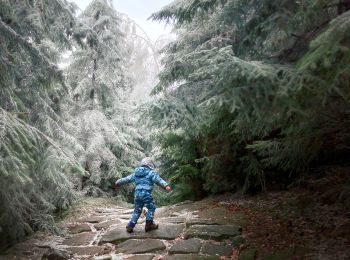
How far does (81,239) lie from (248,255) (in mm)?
4027

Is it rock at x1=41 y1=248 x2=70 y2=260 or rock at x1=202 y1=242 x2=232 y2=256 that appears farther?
rock at x1=41 y1=248 x2=70 y2=260

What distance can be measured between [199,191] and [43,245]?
15.1ft

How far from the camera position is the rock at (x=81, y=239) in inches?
293

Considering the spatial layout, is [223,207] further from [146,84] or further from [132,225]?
[146,84]

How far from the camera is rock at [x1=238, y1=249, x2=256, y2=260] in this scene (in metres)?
5.31

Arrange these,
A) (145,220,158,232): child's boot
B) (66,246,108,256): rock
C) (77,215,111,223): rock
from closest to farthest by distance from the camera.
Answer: (66,246,108,256): rock
(145,220,158,232): child's boot
(77,215,111,223): rock

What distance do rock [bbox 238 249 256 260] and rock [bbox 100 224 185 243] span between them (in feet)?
5.63

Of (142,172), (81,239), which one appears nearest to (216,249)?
(142,172)

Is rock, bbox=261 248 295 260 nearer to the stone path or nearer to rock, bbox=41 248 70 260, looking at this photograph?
the stone path

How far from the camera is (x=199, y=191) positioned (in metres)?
10.3

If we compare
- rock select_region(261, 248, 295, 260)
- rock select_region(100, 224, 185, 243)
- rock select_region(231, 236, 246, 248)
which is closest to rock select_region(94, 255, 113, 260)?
rock select_region(100, 224, 185, 243)

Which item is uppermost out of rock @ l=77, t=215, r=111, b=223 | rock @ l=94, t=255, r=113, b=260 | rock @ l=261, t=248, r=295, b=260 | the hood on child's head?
the hood on child's head

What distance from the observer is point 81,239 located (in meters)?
7.75

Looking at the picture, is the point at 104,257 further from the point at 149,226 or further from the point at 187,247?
the point at 187,247
